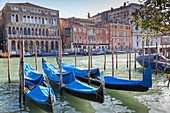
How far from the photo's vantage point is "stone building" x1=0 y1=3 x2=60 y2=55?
2406 centimetres

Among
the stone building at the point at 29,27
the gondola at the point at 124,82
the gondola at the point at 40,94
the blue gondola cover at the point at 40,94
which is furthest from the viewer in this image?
the stone building at the point at 29,27

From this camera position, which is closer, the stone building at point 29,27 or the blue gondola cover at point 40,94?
the blue gondola cover at point 40,94

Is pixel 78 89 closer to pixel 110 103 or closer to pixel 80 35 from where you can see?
pixel 110 103

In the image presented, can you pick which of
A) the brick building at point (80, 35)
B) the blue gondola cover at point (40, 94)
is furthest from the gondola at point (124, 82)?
the brick building at point (80, 35)

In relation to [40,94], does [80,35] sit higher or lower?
higher

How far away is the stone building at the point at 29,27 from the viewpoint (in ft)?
78.9

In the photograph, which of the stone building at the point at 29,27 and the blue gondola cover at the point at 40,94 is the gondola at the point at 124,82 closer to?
the blue gondola cover at the point at 40,94

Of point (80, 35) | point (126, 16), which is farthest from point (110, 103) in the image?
point (126, 16)

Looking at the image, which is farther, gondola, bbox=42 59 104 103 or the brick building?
the brick building

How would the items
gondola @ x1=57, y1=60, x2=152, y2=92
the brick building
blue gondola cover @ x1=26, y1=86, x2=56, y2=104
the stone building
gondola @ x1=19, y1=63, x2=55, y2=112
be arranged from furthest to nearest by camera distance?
the brick building < the stone building < gondola @ x1=57, y1=60, x2=152, y2=92 < blue gondola cover @ x1=26, y1=86, x2=56, y2=104 < gondola @ x1=19, y1=63, x2=55, y2=112

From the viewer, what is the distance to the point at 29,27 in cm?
2559

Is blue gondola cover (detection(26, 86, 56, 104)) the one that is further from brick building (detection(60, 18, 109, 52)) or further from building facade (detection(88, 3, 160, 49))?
building facade (detection(88, 3, 160, 49))

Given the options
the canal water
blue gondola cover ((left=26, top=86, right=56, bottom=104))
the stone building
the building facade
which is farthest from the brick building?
blue gondola cover ((left=26, top=86, right=56, bottom=104))

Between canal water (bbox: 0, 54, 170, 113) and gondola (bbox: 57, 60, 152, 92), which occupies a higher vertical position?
gondola (bbox: 57, 60, 152, 92)
